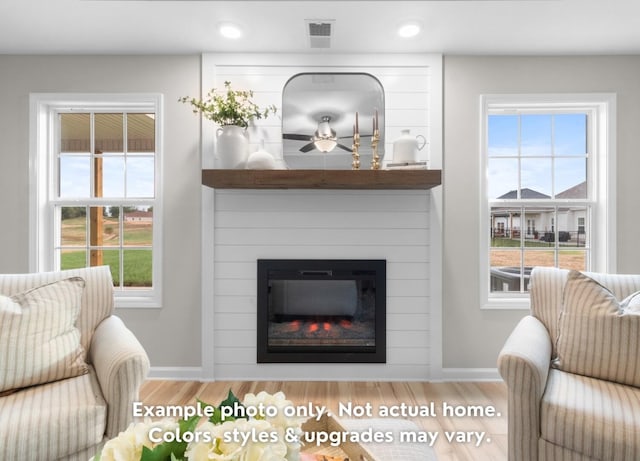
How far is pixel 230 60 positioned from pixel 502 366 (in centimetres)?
261

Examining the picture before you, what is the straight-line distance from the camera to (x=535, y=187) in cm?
285

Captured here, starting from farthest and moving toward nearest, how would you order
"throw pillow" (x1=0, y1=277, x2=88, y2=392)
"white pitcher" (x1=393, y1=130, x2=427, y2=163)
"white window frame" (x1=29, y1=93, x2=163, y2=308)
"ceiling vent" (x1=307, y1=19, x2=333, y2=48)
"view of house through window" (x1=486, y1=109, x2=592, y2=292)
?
"view of house through window" (x1=486, y1=109, x2=592, y2=292) → "white window frame" (x1=29, y1=93, x2=163, y2=308) → "white pitcher" (x1=393, y1=130, x2=427, y2=163) → "ceiling vent" (x1=307, y1=19, x2=333, y2=48) → "throw pillow" (x1=0, y1=277, x2=88, y2=392)

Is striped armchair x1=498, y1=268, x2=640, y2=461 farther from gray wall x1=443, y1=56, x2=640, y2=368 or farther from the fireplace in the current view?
the fireplace

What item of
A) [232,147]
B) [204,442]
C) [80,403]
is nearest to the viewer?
[204,442]

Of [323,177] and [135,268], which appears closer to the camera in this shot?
[323,177]

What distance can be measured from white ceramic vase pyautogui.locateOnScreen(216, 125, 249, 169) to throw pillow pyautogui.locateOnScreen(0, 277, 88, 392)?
4.05 ft

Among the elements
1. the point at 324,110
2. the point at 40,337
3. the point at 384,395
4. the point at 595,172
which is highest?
A: the point at 324,110

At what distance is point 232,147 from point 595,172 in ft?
9.07

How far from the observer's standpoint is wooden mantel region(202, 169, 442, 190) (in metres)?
2.37

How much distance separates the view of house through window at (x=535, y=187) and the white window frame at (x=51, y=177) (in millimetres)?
2583

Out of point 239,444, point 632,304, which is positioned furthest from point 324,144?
point 239,444

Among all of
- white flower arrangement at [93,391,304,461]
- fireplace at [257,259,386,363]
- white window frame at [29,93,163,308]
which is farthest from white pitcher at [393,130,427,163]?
white flower arrangement at [93,391,304,461]

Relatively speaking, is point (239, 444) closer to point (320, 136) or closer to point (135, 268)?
point (320, 136)

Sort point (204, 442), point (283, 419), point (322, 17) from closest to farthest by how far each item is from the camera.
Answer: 1. point (204, 442)
2. point (283, 419)
3. point (322, 17)
